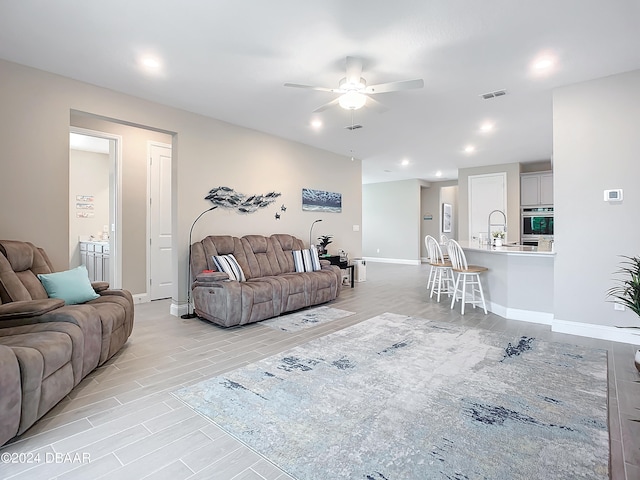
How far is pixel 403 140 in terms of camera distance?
6031mm

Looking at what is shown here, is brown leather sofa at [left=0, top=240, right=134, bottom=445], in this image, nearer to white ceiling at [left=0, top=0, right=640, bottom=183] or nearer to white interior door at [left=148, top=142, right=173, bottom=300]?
white ceiling at [left=0, top=0, right=640, bottom=183]

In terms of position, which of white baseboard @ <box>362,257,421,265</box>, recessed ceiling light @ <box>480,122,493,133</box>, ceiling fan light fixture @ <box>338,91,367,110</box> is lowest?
white baseboard @ <box>362,257,421,265</box>

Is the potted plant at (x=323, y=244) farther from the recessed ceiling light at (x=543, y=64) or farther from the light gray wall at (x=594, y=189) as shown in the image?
the recessed ceiling light at (x=543, y=64)

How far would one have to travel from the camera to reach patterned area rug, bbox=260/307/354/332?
157 inches

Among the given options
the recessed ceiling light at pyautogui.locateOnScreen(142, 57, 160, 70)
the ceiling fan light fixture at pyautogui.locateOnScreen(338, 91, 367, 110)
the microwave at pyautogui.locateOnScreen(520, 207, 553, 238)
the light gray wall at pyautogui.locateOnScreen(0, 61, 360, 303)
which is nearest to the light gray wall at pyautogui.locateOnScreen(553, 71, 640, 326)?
the ceiling fan light fixture at pyautogui.locateOnScreen(338, 91, 367, 110)

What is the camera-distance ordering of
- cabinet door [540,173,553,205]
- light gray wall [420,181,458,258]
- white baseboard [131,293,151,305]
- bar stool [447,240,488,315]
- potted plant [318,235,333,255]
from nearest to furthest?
bar stool [447,240,488,315] → white baseboard [131,293,151,305] → potted plant [318,235,333,255] → cabinet door [540,173,553,205] → light gray wall [420,181,458,258]

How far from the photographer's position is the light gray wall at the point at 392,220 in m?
10.6

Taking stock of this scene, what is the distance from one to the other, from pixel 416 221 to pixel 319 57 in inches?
318

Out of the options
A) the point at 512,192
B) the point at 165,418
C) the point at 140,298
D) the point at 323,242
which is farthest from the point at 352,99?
the point at 512,192

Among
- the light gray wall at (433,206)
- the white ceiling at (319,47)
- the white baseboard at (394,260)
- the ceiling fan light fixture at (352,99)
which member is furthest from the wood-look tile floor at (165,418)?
the light gray wall at (433,206)

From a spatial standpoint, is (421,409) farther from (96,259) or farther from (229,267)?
(96,259)

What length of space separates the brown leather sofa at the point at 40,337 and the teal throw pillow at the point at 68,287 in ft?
0.18

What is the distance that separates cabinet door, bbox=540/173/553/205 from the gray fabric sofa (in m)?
5.58

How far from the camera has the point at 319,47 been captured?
2.90 metres
